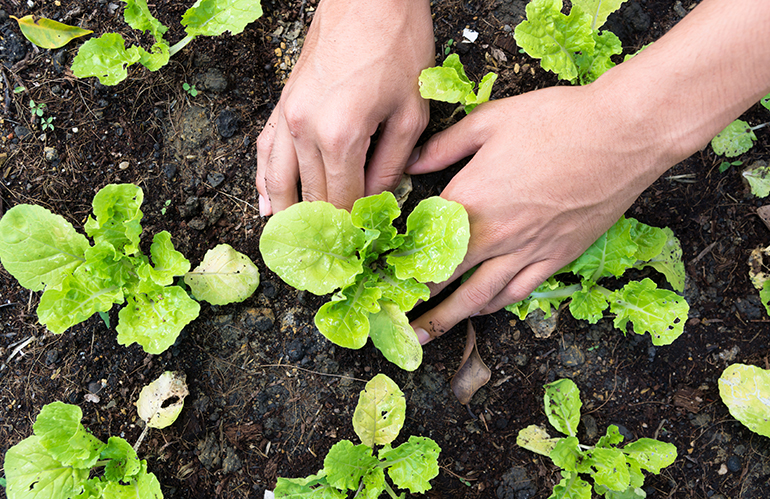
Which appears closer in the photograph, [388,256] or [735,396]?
[388,256]

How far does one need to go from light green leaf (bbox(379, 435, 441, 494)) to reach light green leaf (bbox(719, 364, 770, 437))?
1572 millimetres

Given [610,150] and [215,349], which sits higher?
[610,150]

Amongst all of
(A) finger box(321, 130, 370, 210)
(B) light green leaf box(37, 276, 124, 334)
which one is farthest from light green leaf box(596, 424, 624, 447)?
(B) light green leaf box(37, 276, 124, 334)

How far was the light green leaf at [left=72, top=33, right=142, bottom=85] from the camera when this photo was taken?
2.39 m

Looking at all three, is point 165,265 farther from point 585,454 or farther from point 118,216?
point 585,454

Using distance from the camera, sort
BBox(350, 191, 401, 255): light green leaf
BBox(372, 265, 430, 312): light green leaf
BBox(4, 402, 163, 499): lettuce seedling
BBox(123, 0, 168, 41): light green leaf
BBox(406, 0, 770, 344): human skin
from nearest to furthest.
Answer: BBox(406, 0, 770, 344): human skin < BBox(350, 191, 401, 255): light green leaf < BBox(372, 265, 430, 312): light green leaf < BBox(4, 402, 163, 499): lettuce seedling < BBox(123, 0, 168, 41): light green leaf

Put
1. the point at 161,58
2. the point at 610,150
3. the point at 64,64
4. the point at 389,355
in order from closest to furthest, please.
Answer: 1. the point at 610,150
2. the point at 389,355
3. the point at 161,58
4. the point at 64,64

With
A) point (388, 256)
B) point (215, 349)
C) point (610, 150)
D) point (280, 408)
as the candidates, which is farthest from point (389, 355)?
point (610, 150)

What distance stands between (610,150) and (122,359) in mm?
2515

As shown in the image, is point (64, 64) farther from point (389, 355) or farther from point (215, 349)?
point (389, 355)

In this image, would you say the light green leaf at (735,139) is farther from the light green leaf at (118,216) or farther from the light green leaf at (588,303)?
the light green leaf at (118,216)

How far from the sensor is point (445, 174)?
2555mm

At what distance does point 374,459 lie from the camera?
235 centimetres

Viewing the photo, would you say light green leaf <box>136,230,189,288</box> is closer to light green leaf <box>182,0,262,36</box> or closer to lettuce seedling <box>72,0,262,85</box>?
lettuce seedling <box>72,0,262,85</box>
